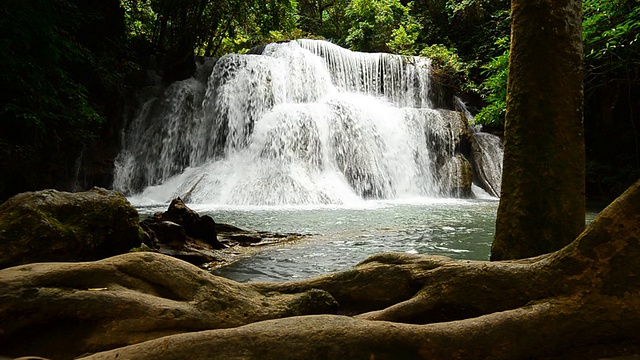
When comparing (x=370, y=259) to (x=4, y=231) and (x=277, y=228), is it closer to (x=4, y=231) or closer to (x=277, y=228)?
(x=4, y=231)

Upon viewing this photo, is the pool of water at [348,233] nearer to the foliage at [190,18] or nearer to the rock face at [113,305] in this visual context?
the rock face at [113,305]

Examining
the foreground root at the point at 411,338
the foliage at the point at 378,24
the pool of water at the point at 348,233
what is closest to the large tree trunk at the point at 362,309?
the foreground root at the point at 411,338

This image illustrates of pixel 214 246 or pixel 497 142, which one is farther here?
pixel 497 142

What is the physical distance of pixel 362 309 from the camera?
244 centimetres

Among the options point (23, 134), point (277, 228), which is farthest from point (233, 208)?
point (23, 134)

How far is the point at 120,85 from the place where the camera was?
13875 millimetres

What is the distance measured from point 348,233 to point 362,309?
503 centimetres

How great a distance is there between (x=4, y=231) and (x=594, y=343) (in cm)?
396

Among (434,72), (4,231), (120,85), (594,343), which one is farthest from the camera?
(434,72)

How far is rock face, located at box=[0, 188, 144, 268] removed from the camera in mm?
3000

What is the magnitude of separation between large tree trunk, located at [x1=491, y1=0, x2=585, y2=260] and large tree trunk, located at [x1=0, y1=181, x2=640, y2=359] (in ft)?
3.01

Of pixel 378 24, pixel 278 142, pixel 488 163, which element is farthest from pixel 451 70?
pixel 278 142

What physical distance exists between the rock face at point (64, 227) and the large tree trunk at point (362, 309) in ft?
3.53

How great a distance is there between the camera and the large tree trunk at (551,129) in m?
2.96
